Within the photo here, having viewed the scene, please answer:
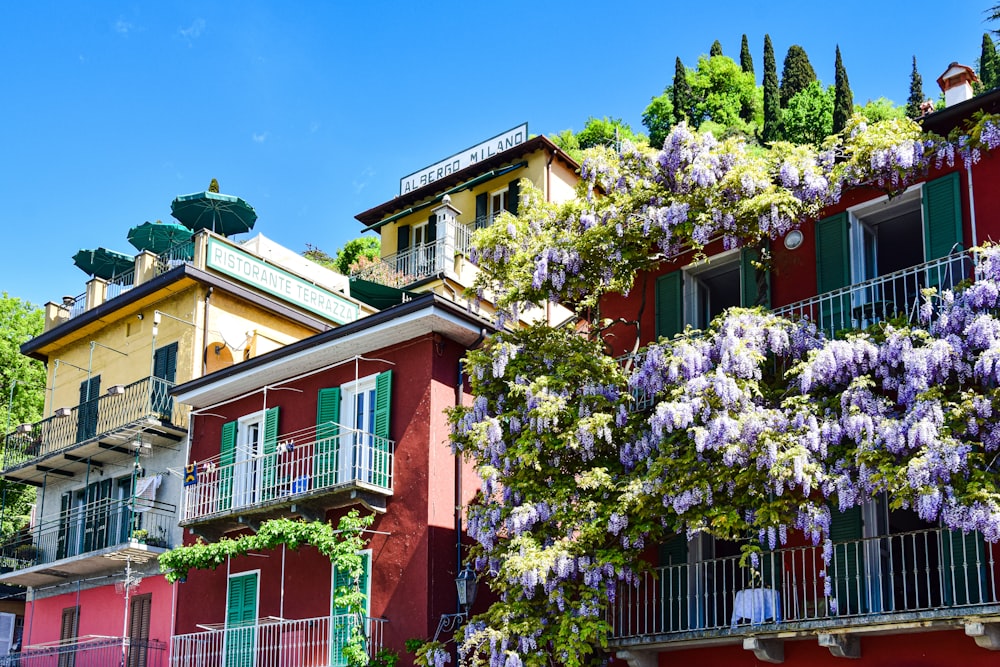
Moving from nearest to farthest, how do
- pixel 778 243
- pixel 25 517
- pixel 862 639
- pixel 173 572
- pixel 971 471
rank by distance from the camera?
pixel 971 471
pixel 862 639
pixel 778 243
pixel 173 572
pixel 25 517

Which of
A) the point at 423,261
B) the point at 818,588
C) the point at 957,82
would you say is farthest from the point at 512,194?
the point at 818,588

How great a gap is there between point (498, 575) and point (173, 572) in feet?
21.4

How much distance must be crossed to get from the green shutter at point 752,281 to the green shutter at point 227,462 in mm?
8780

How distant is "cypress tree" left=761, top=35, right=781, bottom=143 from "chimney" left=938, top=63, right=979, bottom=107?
135 ft

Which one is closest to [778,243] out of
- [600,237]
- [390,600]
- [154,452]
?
[600,237]

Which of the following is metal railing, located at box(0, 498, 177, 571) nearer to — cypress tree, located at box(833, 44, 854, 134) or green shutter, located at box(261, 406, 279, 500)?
green shutter, located at box(261, 406, 279, 500)

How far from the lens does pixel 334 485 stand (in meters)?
18.3

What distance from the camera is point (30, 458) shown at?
27.0 meters

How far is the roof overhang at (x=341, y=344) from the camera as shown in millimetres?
18938

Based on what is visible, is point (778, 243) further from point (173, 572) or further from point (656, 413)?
point (173, 572)

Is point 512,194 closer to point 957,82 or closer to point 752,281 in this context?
point 752,281

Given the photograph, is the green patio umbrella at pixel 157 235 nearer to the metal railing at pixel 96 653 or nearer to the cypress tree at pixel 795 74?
the metal railing at pixel 96 653

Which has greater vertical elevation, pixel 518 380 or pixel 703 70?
pixel 703 70

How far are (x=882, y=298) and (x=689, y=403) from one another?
2797mm
